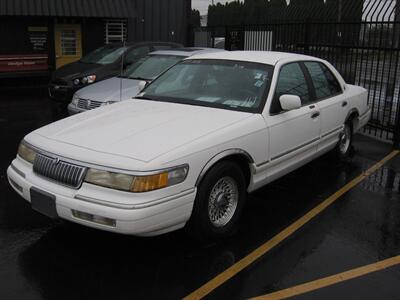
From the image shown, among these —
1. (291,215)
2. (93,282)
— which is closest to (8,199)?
(93,282)

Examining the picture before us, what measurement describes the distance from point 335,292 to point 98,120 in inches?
104

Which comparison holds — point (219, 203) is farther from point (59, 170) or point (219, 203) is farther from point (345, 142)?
point (345, 142)

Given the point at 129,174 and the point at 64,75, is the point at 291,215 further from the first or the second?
the point at 64,75

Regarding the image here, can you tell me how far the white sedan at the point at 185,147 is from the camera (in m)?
3.62

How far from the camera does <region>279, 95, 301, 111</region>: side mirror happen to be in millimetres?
4734

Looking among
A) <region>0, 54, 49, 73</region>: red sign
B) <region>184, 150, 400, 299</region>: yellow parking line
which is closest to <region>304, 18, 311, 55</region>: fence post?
<region>184, 150, 400, 299</region>: yellow parking line

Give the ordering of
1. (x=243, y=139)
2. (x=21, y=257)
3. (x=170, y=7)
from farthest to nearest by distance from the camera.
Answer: (x=170, y=7)
(x=243, y=139)
(x=21, y=257)

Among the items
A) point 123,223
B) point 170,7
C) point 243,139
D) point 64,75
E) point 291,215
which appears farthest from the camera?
point 170,7

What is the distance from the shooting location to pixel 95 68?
11.1 m

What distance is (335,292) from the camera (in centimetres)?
356

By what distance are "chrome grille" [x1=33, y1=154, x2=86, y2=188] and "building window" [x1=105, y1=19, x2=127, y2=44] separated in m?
13.8

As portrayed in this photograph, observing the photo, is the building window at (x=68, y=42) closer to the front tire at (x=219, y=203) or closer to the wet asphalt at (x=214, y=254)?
the wet asphalt at (x=214, y=254)

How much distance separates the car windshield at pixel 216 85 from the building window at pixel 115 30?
39.9ft

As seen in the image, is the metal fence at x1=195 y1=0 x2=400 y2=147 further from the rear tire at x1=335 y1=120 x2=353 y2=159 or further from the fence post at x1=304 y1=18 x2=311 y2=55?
the rear tire at x1=335 y1=120 x2=353 y2=159
